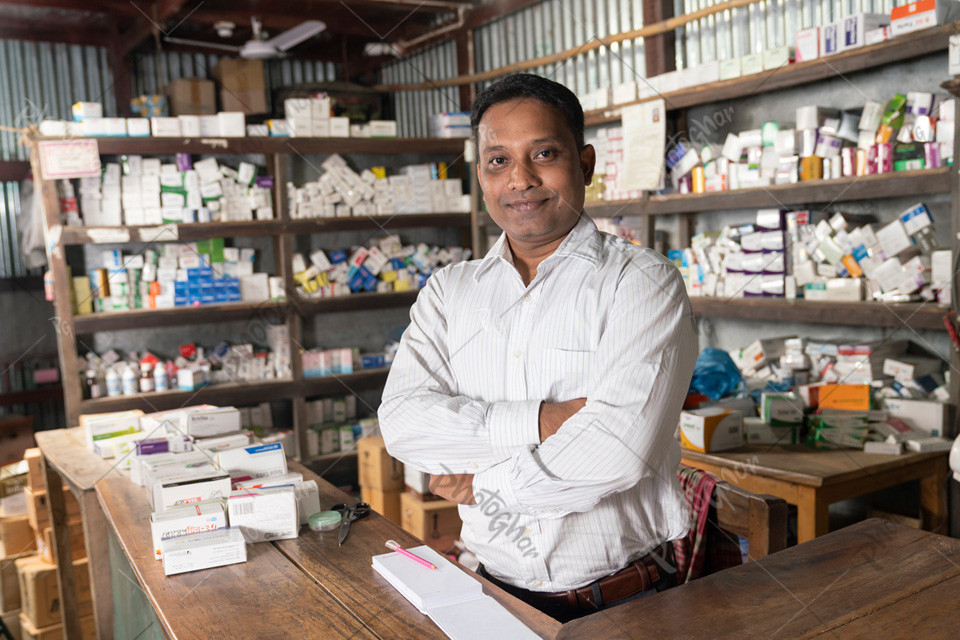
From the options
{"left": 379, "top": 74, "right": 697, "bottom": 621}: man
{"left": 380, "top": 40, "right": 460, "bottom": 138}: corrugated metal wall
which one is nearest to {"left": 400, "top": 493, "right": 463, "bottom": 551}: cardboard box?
{"left": 379, "top": 74, "right": 697, "bottom": 621}: man

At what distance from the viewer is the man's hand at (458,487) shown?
5.51ft

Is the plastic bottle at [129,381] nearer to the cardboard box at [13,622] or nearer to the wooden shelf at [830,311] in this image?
the cardboard box at [13,622]

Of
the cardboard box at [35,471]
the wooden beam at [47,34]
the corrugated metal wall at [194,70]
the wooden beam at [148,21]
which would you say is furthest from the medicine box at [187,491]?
the wooden beam at [47,34]

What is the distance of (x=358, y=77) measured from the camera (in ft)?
27.8

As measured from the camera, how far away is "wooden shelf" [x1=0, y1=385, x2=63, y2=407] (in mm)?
6738

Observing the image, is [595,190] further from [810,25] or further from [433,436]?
[433,436]

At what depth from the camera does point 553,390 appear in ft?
5.49

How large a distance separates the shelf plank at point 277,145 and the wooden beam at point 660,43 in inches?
66.1

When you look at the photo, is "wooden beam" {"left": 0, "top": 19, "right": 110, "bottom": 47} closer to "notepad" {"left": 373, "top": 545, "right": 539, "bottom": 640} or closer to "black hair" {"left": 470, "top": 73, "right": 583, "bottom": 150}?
"black hair" {"left": 470, "top": 73, "right": 583, "bottom": 150}

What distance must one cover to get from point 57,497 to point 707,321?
3517 millimetres

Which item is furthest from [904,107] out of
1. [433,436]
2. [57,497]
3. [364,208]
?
[57,497]

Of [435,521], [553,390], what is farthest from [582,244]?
[435,521]

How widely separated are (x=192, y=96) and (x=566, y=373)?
17.4 feet

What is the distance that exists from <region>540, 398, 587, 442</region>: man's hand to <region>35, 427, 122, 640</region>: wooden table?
1.72 metres
